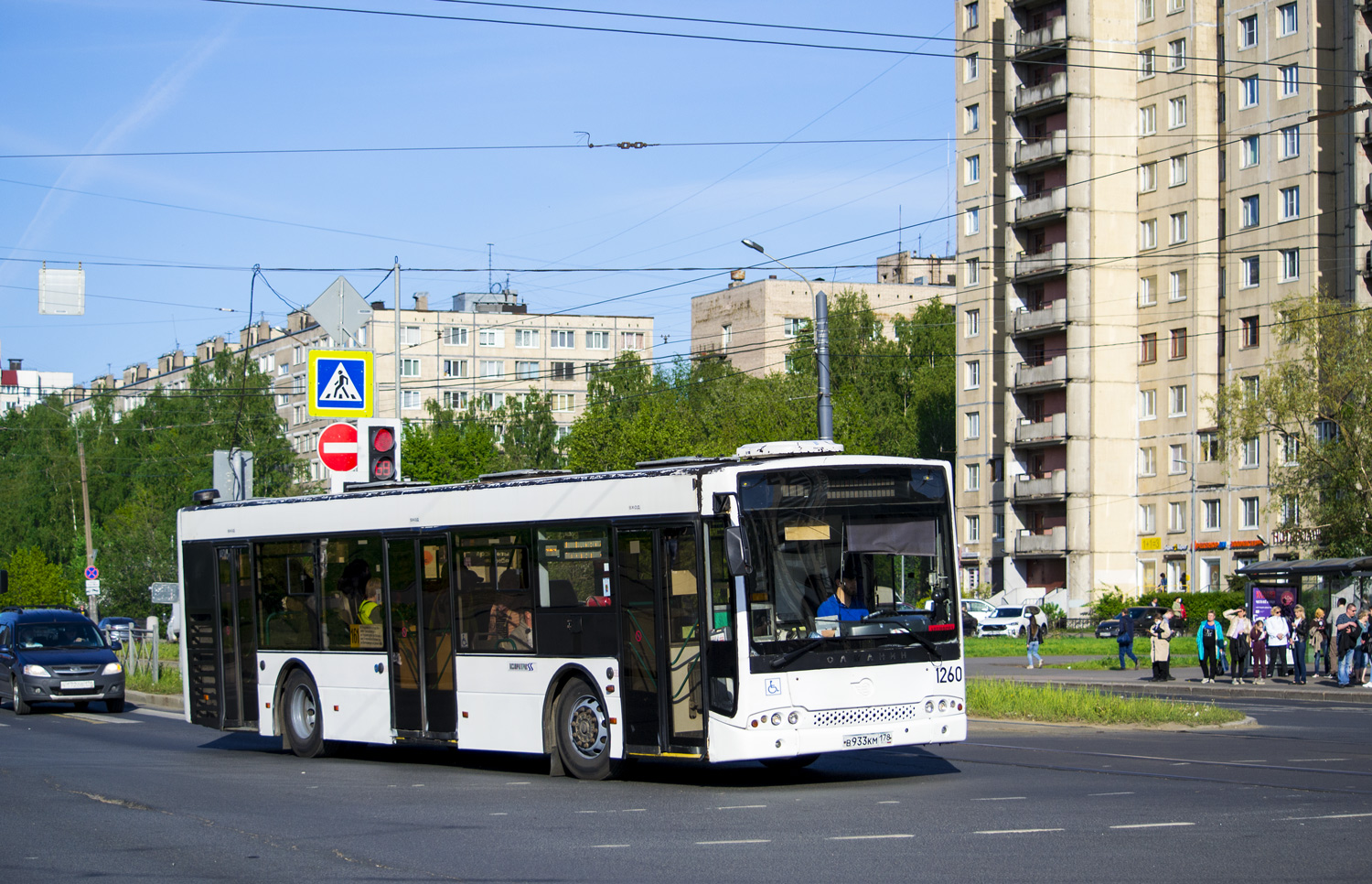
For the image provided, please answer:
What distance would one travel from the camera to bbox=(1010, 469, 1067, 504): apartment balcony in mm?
73188

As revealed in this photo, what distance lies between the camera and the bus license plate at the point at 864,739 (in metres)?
13.4

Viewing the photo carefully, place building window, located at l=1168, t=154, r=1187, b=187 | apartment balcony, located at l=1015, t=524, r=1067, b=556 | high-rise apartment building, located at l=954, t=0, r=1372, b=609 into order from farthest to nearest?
apartment balcony, located at l=1015, t=524, r=1067, b=556, building window, located at l=1168, t=154, r=1187, b=187, high-rise apartment building, located at l=954, t=0, r=1372, b=609

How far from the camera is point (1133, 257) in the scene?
72188 millimetres

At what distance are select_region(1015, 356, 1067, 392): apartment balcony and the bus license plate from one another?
202ft

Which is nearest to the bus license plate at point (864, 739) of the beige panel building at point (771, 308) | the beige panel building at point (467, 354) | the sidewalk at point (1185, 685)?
the sidewalk at point (1185, 685)

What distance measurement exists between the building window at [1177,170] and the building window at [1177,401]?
8.90 m

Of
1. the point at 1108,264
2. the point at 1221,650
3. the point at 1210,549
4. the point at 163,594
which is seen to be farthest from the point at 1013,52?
the point at 163,594

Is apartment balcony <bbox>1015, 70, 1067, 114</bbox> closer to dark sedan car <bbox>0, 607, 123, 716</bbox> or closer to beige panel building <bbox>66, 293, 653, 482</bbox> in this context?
beige panel building <bbox>66, 293, 653, 482</bbox>

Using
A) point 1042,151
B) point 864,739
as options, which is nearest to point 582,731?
point 864,739

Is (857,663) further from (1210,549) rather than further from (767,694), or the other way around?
(1210,549)

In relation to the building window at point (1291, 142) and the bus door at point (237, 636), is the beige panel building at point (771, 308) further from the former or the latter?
the bus door at point (237, 636)

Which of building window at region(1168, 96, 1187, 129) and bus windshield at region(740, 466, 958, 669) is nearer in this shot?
bus windshield at region(740, 466, 958, 669)

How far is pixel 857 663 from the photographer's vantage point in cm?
1353

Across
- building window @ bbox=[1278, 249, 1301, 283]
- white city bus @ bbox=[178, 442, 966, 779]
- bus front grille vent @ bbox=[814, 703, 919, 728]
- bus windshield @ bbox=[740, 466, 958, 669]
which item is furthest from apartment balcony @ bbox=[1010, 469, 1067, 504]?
bus front grille vent @ bbox=[814, 703, 919, 728]
